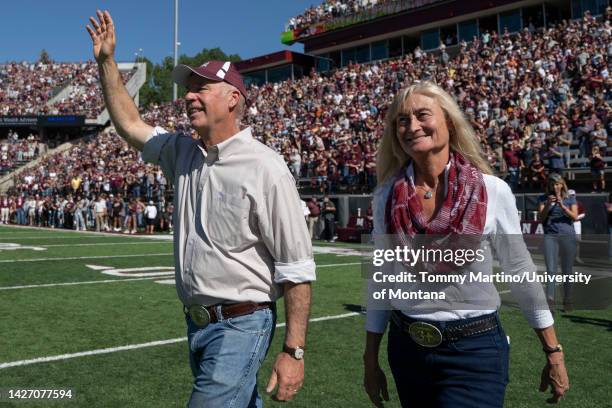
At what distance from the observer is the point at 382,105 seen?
26500mm

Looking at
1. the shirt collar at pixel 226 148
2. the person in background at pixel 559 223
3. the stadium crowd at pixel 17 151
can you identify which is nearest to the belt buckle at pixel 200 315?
the shirt collar at pixel 226 148

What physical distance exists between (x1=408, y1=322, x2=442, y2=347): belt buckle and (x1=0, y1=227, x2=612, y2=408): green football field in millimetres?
2345

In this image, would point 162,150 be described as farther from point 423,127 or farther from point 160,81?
point 160,81

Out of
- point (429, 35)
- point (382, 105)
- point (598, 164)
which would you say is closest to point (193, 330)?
point (598, 164)

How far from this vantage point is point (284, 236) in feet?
8.41

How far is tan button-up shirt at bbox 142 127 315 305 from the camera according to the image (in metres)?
2.57

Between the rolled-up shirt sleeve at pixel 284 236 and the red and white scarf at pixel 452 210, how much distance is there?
38 centimetres

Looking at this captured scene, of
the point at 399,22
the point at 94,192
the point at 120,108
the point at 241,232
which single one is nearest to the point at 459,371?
the point at 241,232

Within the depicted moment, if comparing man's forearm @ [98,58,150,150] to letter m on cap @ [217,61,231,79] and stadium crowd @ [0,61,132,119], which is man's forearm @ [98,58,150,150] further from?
stadium crowd @ [0,61,132,119]

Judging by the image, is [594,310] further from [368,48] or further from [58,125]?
[58,125]

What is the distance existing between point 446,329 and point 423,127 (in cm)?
79

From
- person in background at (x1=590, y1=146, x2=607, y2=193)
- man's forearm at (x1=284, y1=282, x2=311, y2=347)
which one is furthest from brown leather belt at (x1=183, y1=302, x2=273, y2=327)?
person in background at (x1=590, y1=146, x2=607, y2=193)

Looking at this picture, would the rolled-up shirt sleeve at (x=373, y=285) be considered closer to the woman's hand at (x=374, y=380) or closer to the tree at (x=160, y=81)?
the woman's hand at (x=374, y=380)

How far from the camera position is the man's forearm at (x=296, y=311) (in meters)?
2.51
